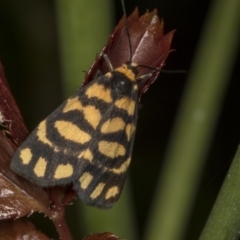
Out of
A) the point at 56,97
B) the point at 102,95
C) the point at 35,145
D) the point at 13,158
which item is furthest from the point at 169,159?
the point at 56,97

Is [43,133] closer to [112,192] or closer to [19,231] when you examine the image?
[112,192]

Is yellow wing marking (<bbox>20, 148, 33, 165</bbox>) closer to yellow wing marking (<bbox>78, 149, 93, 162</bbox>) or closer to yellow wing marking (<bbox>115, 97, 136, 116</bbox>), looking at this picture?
yellow wing marking (<bbox>78, 149, 93, 162</bbox>)

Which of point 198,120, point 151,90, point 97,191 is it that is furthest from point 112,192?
point 151,90

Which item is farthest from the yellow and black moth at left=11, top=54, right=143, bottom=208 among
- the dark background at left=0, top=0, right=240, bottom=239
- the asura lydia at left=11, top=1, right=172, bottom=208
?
the dark background at left=0, top=0, right=240, bottom=239

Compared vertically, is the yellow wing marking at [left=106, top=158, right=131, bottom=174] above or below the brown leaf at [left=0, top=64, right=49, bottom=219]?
below

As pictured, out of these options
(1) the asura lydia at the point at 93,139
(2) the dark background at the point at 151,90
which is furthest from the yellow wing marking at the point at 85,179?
(2) the dark background at the point at 151,90

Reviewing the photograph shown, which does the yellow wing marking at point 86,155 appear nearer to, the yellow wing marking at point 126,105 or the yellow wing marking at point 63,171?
the yellow wing marking at point 63,171

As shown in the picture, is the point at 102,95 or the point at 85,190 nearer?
the point at 85,190

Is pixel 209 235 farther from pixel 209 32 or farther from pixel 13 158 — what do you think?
pixel 209 32
